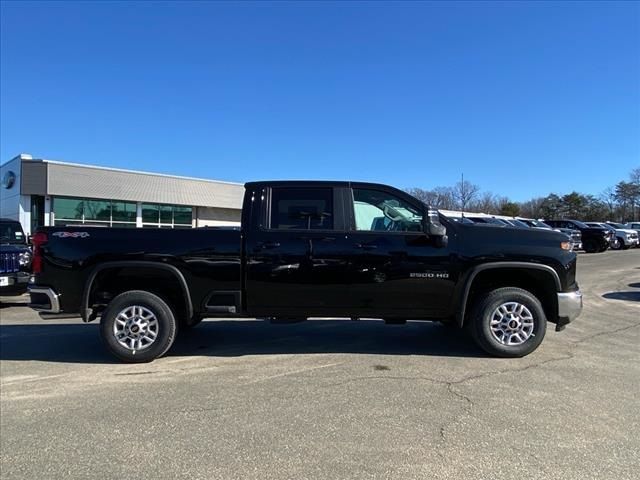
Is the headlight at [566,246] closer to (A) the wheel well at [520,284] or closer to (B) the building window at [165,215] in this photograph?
(A) the wheel well at [520,284]

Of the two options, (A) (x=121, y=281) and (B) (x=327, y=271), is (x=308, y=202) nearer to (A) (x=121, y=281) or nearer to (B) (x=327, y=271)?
(B) (x=327, y=271)

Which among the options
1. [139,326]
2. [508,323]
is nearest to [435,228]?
[508,323]

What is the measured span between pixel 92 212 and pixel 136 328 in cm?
3459

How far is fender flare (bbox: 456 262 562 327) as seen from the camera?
608 cm

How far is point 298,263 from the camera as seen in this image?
6.14 metres

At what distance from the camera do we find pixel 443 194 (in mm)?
89125

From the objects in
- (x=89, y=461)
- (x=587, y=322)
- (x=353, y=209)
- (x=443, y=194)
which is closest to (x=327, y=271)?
(x=353, y=209)

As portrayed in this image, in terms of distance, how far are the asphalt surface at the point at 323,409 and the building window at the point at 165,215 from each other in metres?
35.2

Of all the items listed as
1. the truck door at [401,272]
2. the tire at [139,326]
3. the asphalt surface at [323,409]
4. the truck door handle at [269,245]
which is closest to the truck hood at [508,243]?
the truck door at [401,272]

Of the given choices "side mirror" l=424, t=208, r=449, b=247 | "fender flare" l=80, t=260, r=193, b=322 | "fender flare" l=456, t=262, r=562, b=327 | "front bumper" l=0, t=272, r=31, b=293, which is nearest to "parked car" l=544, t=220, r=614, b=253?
"fender flare" l=456, t=262, r=562, b=327

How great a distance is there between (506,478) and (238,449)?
181cm

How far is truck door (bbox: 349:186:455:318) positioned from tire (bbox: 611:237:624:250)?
30600mm

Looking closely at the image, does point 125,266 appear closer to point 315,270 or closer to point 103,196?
point 315,270

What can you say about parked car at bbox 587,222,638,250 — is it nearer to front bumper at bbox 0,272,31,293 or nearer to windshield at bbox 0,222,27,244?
windshield at bbox 0,222,27,244
